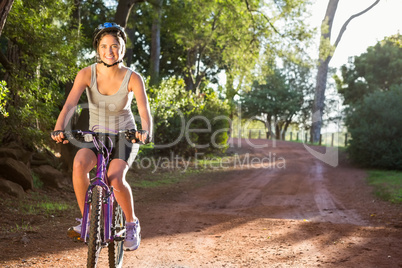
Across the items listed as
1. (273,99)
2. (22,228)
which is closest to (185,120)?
(22,228)

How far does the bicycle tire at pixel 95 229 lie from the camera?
374 centimetres

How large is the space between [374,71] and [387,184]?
86.8 ft

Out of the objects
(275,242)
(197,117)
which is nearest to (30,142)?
(275,242)

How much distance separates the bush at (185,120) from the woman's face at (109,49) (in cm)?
1216

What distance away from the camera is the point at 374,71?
124ft

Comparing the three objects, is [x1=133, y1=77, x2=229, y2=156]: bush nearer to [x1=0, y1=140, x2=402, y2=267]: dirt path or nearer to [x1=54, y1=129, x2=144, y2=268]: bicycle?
[x1=0, y1=140, x2=402, y2=267]: dirt path

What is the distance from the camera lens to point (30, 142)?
9633 mm

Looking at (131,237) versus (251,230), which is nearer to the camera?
(131,237)

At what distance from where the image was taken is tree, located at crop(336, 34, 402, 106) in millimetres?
36938

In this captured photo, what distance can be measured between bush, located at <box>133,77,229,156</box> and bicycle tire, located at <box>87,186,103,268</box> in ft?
41.2

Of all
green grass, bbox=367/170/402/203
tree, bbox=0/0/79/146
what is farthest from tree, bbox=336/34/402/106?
tree, bbox=0/0/79/146

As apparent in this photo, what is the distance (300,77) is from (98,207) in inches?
2343

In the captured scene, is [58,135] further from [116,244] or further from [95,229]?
[116,244]

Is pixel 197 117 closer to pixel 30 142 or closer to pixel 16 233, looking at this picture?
pixel 30 142
